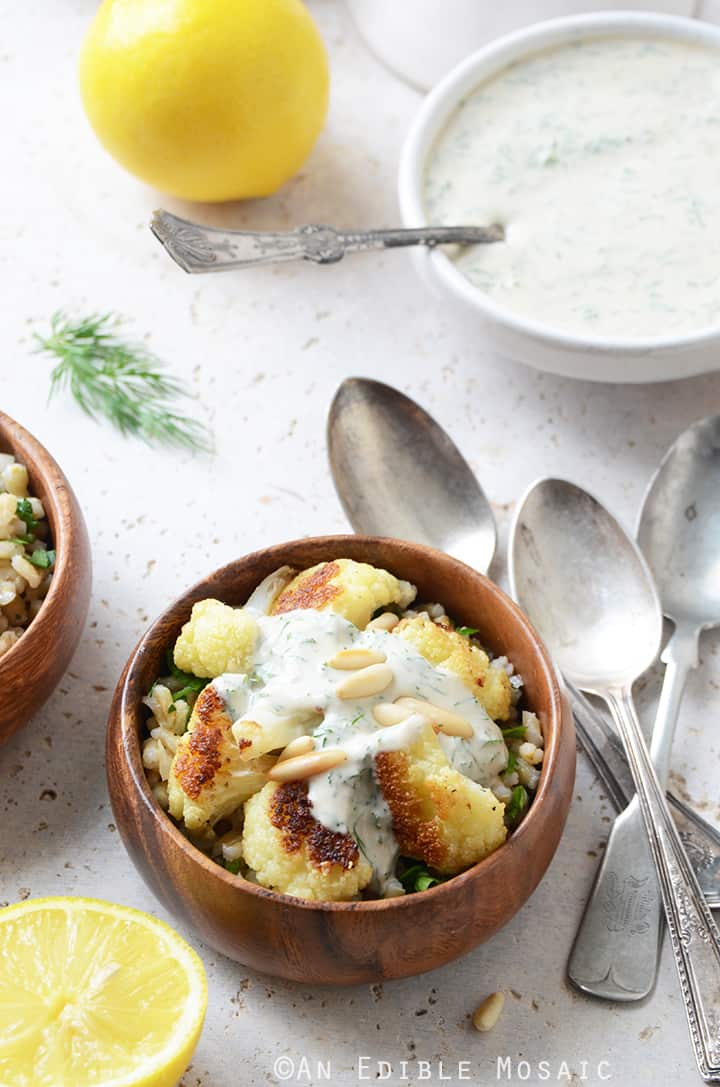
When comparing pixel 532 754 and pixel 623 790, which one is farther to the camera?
pixel 623 790

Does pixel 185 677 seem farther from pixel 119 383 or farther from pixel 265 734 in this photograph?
pixel 119 383

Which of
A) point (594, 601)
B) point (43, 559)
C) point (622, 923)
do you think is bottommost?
point (622, 923)

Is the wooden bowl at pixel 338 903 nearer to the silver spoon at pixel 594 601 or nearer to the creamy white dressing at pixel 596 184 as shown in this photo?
the silver spoon at pixel 594 601

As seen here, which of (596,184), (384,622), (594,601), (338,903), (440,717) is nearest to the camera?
(338,903)

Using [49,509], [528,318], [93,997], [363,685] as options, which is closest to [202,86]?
[528,318]

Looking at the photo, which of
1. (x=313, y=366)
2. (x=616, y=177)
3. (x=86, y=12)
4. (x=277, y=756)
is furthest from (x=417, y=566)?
(x=86, y=12)

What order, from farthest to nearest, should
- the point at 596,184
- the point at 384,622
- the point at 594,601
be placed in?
1. the point at 596,184
2. the point at 594,601
3. the point at 384,622

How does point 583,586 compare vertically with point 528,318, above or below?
below

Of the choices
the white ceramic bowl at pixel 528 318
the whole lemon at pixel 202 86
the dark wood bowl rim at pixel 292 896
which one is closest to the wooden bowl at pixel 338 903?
the dark wood bowl rim at pixel 292 896
